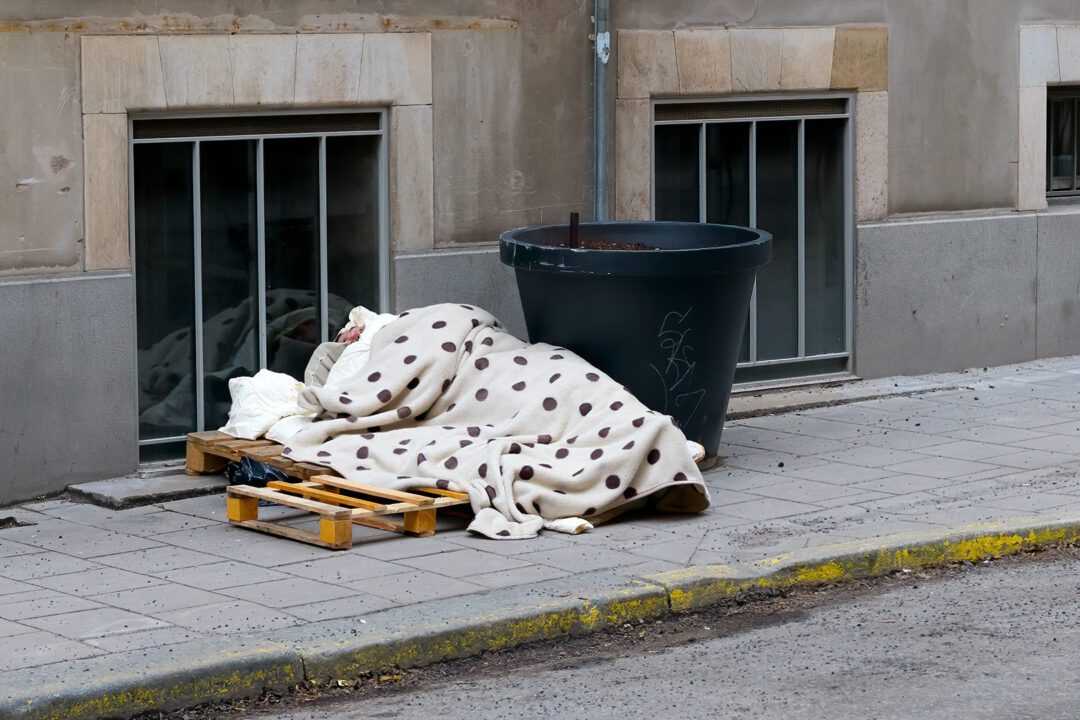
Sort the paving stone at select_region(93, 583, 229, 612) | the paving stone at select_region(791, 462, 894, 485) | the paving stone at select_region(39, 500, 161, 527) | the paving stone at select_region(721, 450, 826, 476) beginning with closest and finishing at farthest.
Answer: the paving stone at select_region(93, 583, 229, 612)
the paving stone at select_region(39, 500, 161, 527)
the paving stone at select_region(791, 462, 894, 485)
the paving stone at select_region(721, 450, 826, 476)

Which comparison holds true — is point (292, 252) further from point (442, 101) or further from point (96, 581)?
point (96, 581)

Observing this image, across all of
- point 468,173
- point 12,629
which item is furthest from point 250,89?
point 12,629

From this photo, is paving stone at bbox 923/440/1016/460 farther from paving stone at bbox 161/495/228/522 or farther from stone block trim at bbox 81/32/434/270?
paving stone at bbox 161/495/228/522

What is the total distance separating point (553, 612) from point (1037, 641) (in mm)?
1780

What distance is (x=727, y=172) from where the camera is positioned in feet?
37.3

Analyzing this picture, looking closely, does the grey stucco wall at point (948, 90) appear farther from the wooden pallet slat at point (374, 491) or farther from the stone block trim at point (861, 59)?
the wooden pallet slat at point (374, 491)

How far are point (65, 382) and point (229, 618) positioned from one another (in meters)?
2.60

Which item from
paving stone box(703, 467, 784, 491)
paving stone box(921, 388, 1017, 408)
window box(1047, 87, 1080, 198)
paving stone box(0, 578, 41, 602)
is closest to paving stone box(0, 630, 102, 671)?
paving stone box(0, 578, 41, 602)

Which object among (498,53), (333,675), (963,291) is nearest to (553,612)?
(333,675)

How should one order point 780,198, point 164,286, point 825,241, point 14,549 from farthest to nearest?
point 825,241 → point 780,198 → point 164,286 → point 14,549

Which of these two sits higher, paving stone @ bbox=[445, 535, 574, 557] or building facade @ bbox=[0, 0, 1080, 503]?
building facade @ bbox=[0, 0, 1080, 503]

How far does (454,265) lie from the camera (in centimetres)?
1005

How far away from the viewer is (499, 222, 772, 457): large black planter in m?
8.59

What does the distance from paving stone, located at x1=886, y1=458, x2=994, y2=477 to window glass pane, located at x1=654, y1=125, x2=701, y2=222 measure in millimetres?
2531
